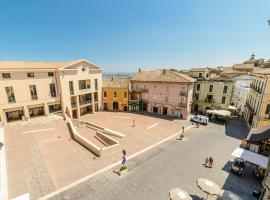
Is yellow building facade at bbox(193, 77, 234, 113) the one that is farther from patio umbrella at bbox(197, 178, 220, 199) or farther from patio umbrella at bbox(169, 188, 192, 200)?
patio umbrella at bbox(169, 188, 192, 200)

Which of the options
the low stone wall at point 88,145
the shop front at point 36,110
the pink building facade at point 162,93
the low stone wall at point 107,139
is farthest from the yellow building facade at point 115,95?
the low stone wall at point 88,145

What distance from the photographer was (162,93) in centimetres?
3547

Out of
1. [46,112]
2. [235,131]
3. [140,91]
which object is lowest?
[235,131]

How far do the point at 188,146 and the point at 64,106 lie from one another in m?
25.4

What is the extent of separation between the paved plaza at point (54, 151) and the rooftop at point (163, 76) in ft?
32.2

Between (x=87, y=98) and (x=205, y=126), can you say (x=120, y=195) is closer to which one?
(x=205, y=126)

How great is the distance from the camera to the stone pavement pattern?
12.7m

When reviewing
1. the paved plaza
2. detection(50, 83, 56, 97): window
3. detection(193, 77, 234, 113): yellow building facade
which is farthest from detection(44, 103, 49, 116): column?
detection(193, 77, 234, 113): yellow building facade

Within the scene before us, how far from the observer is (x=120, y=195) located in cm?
1252

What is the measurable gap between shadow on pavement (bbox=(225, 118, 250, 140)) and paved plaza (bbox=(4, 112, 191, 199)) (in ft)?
26.2

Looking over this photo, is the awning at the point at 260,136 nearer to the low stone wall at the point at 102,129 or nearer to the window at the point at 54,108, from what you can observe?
the low stone wall at the point at 102,129

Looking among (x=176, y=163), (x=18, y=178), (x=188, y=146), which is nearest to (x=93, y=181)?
(x=18, y=178)

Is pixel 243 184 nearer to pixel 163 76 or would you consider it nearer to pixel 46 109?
pixel 163 76

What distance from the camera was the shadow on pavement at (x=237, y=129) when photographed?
2598 cm
